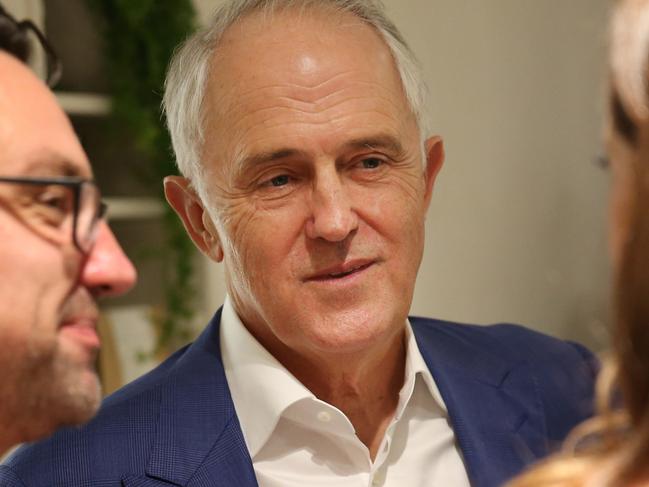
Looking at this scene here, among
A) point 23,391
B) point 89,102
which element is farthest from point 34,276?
point 89,102

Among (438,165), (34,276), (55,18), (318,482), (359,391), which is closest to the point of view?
(34,276)

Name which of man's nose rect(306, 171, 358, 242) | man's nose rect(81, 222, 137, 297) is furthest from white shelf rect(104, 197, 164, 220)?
man's nose rect(81, 222, 137, 297)

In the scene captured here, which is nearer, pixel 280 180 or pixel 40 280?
pixel 40 280

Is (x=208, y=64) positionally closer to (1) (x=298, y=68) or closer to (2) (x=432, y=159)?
(1) (x=298, y=68)

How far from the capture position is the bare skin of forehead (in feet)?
4.45

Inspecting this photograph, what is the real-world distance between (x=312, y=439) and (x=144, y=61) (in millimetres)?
1350

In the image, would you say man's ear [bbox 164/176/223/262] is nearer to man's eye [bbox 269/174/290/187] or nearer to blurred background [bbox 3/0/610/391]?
man's eye [bbox 269/174/290/187]

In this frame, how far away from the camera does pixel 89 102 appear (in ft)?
7.39

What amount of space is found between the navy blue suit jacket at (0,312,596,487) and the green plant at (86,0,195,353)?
90 cm

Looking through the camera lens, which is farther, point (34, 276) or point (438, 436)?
point (438, 436)

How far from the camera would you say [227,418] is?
4.46 feet

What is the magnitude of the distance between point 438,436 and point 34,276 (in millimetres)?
832

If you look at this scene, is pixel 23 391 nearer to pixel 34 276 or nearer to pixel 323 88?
pixel 34 276

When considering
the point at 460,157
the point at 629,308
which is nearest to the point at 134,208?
the point at 460,157
